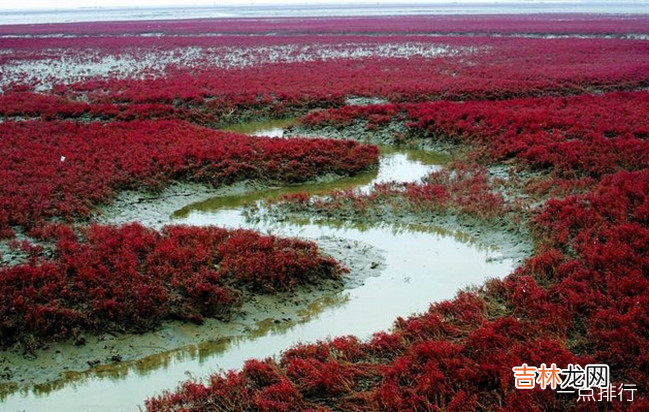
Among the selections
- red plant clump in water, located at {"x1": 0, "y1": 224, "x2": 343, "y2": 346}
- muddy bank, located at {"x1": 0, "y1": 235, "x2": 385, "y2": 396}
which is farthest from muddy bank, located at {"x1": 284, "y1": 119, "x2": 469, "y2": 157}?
muddy bank, located at {"x1": 0, "y1": 235, "x2": 385, "y2": 396}

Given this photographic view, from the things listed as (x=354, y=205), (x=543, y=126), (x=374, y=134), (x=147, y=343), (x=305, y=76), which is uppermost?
(x=305, y=76)

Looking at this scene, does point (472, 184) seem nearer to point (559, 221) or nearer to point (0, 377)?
point (559, 221)

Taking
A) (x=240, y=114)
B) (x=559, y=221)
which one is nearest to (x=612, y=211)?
(x=559, y=221)

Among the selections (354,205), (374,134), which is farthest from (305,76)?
(354,205)

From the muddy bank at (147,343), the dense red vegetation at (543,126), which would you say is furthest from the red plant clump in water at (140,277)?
the dense red vegetation at (543,126)

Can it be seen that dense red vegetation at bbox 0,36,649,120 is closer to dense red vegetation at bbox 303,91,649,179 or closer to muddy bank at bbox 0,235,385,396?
dense red vegetation at bbox 303,91,649,179

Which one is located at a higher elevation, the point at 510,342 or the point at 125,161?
the point at 125,161

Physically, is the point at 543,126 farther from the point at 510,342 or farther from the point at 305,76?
the point at 305,76
